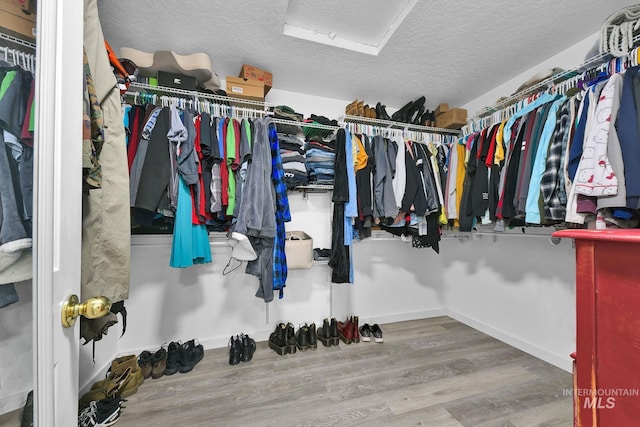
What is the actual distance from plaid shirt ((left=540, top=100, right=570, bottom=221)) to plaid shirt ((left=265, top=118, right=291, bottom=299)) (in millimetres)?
1508

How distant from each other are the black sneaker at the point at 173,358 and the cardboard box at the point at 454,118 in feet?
9.59

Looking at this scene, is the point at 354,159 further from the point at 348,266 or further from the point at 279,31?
the point at 279,31

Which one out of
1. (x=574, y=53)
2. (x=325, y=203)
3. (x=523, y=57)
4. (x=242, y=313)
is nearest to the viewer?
(x=574, y=53)

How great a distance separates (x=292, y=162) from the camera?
188 centimetres

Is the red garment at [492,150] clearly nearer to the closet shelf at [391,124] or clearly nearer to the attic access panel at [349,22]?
the closet shelf at [391,124]

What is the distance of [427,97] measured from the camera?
95.3 inches

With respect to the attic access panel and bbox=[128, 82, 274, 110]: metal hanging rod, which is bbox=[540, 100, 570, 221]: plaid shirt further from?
bbox=[128, 82, 274, 110]: metal hanging rod

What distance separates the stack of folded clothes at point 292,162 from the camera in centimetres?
186

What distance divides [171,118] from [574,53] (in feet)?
9.22

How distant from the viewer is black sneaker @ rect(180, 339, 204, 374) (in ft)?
5.33

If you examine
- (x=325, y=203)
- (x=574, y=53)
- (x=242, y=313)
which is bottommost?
(x=242, y=313)

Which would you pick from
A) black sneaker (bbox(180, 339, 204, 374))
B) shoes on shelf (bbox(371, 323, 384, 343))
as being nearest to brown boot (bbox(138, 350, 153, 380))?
black sneaker (bbox(180, 339, 204, 374))

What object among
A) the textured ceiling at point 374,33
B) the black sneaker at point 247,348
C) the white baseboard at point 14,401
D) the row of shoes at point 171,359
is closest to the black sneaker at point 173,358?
the row of shoes at point 171,359

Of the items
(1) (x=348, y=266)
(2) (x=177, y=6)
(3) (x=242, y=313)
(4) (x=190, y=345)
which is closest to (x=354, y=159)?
(1) (x=348, y=266)
